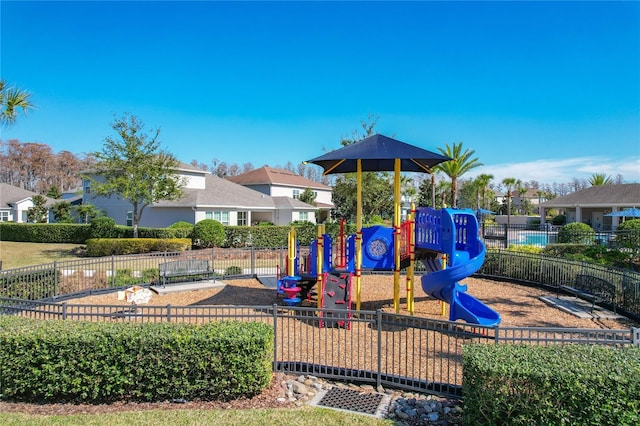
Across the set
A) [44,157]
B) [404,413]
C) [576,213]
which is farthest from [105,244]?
[44,157]

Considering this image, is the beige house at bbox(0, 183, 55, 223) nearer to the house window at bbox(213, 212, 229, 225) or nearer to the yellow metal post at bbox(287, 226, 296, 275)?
the house window at bbox(213, 212, 229, 225)

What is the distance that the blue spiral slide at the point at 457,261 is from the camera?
9.17 metres

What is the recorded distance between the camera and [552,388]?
4516 millimetres

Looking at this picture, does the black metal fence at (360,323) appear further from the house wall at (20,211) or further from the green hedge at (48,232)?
the house wall at (20,211)

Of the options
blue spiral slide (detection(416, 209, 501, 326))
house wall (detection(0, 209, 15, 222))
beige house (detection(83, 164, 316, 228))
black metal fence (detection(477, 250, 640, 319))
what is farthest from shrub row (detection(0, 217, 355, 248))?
house wall (detection(0, 209, 15, 222))

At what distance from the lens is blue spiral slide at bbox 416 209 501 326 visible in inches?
361

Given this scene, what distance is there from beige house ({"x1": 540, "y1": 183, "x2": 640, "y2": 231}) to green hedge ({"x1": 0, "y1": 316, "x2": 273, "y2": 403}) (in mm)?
46655

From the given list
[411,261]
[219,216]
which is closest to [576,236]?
[411,261]

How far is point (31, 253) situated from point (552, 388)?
1198 inches

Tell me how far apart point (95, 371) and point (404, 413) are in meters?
4.26

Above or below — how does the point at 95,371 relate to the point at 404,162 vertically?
below

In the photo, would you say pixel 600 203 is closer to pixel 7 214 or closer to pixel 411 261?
pixel 411 261

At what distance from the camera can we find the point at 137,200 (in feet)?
87.9

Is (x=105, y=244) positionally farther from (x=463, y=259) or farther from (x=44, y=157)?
(x=44, y=157)
